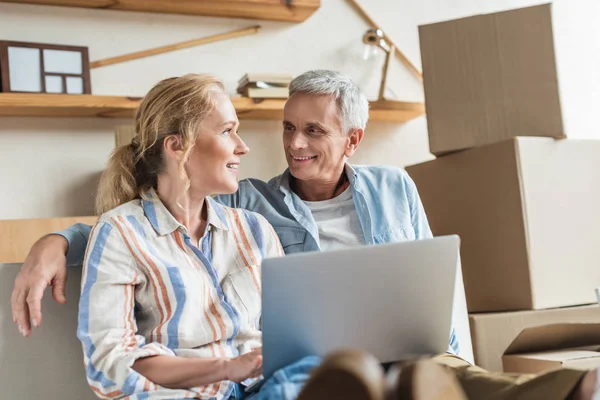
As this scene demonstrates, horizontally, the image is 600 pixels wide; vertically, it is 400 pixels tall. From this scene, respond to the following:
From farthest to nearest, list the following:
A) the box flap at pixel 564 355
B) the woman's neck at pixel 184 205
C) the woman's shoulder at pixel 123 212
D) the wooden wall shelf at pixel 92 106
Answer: the wooden wall shelf at pixel 92 106 < the box flap at pixel 564 355 < the woman's neck at pixel 184 205 < the woman's shoulder at pixel 123 212

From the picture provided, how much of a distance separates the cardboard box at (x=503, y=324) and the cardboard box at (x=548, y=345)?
31mm

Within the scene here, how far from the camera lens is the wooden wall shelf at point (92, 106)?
6.74ft

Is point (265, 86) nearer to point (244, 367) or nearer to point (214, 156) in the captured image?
point (214, 156)

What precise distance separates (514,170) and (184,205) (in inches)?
39.1

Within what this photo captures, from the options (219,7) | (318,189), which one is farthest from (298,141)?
(219,7)

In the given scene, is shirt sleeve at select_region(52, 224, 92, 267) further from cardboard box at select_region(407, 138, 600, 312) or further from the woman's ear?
cardboard box at select_region(407, 138, 600, 312)

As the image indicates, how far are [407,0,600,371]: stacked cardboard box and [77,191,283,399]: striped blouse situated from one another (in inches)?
33.2

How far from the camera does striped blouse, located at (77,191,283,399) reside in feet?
3.82

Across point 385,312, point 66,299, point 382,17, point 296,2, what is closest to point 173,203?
point 66,299

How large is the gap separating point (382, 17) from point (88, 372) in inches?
74.3

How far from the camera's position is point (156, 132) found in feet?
4.64

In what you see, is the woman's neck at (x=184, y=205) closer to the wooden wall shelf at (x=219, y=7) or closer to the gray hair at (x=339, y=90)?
the gray hair at (x=339, y=90)

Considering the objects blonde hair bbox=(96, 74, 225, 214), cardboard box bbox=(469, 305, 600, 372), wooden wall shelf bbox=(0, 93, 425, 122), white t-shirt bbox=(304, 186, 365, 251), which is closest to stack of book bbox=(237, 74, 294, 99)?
wooden wall shelf bbox=(0, 93, 425, 122)

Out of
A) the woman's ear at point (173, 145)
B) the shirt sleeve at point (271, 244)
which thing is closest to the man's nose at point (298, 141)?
the shirt sleeve at point (271, 244)
